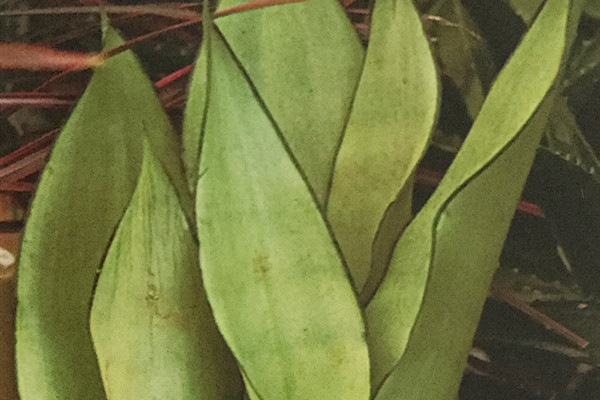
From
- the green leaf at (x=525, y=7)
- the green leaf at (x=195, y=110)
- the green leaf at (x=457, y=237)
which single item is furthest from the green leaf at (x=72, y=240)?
the green leaf at (x=525, y=7)

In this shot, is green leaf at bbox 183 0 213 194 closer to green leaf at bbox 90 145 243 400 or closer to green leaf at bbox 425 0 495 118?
green leaf at bbox 90 145 243 400

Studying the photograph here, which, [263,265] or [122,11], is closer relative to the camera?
[263,265]

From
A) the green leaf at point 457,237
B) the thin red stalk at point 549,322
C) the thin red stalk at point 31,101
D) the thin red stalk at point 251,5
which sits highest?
the thin red stalk at point 251,5

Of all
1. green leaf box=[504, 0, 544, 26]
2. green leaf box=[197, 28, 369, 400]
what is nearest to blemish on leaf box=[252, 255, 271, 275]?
green leaf box=[197, 28, 369, 400]

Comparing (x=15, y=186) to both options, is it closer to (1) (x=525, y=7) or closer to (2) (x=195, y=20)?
(2) (x=195, y=20)

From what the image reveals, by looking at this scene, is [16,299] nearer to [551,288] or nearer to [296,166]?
[296,166]

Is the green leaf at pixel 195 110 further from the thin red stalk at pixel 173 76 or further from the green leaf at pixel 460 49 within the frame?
the green leaf at pixel 460 49

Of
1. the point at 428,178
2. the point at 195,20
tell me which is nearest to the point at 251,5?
the point at 195,20
